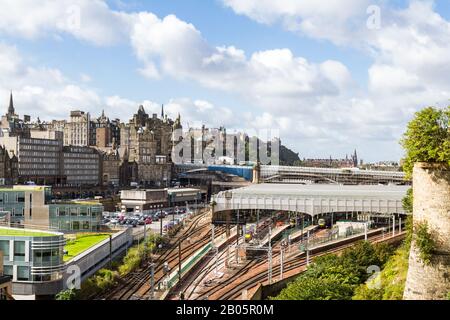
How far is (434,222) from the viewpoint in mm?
12609

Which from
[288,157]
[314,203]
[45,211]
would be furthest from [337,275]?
[288,157]

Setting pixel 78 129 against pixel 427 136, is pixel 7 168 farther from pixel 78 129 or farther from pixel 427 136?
pixel 427 136

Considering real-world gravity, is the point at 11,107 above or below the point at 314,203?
above

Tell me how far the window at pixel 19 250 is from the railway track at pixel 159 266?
12.4 ft

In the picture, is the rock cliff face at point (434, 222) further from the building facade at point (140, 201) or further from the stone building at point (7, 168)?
the stone building at point (7, 168)

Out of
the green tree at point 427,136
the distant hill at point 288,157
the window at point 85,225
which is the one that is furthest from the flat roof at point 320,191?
the distant hill at point 288,157

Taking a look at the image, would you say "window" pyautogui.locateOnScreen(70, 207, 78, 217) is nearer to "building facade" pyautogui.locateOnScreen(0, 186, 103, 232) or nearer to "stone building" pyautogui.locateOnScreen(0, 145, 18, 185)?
"building facade" pyautogui.locateOnScreen(0, 186, 103, 232)

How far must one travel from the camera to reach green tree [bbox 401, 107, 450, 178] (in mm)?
13750

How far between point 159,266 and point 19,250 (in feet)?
27.4

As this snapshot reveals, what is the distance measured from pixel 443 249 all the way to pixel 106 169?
74.6 m

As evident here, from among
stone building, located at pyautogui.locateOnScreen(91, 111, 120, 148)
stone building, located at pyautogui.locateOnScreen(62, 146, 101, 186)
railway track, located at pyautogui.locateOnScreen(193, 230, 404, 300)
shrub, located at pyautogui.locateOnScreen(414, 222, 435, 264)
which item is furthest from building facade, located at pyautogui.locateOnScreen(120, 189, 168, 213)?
shrub, located at pyautogui.locateOnScreen(414, 222, 435, 264)

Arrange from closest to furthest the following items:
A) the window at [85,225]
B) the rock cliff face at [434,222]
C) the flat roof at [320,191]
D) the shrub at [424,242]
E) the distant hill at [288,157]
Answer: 1. the rock cliff face at [434,222]
2. the shrub at [424,242]
3. the window at [85,225]
4. the flat roof at [320,191]
5. the distant hill at [288,157]

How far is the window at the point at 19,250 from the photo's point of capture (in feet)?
76.9

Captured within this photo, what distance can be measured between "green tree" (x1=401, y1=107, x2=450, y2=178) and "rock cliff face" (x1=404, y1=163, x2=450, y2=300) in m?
0.92
